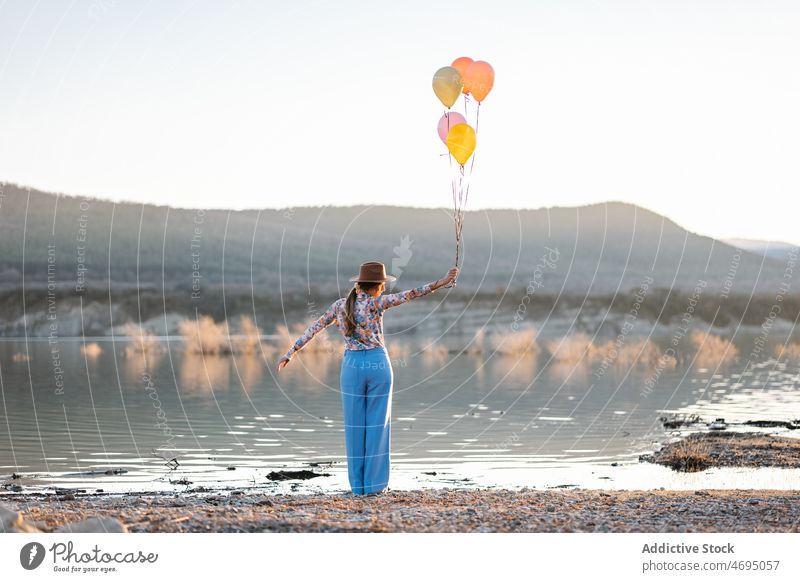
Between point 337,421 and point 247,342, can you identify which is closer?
point 337,421

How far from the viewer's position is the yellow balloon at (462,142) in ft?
43.5

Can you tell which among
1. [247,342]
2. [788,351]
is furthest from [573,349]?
[247,342]

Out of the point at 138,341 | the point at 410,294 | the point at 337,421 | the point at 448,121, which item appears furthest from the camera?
the point at 138,341

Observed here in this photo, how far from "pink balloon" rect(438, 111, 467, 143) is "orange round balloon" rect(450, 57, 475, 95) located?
1.08ft

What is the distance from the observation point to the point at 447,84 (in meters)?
→ 13.6

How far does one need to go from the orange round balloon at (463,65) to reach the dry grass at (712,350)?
31.2 m

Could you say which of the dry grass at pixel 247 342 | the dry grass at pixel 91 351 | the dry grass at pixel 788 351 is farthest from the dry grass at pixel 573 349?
the dry grass at pixel 91 351

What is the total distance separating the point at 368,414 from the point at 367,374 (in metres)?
0.46

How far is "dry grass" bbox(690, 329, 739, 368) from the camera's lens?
4584 centimetres

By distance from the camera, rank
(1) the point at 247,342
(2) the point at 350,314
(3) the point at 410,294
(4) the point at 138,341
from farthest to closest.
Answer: (4) the point at 138,341 → (1) the point at 247,342 → (2) the point at 350,314 → (3) the point at 410,294

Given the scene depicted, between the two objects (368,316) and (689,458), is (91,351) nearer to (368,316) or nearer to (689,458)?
(689,458)

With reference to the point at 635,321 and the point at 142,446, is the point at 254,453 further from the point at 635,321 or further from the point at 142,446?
the point at 635,321
